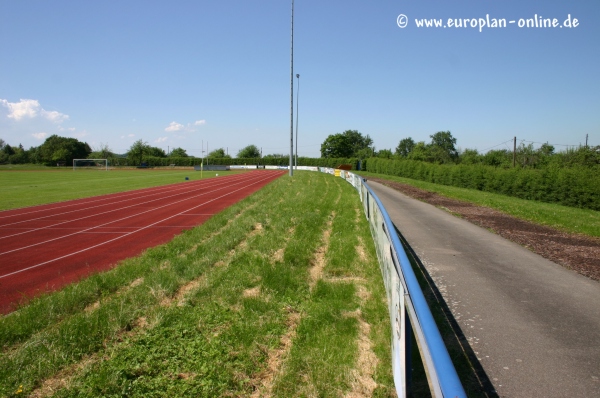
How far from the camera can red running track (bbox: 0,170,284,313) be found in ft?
25.2

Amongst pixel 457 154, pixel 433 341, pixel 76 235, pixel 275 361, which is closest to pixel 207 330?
pixel 275 361

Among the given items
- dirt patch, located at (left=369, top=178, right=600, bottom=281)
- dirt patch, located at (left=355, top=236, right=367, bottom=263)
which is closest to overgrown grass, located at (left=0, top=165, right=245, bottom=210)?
dirt patch, located at (left=355, top=236, right=367, bottom=263)

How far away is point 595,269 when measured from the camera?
23.9ft

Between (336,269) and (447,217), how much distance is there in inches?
335

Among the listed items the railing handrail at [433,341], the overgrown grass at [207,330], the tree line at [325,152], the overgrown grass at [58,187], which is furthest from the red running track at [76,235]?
the tree line at [325,152]

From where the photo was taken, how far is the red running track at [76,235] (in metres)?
7.68

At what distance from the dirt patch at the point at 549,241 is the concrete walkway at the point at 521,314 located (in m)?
0.39

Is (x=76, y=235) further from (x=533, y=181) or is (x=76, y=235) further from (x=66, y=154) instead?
(x=66, y=154)

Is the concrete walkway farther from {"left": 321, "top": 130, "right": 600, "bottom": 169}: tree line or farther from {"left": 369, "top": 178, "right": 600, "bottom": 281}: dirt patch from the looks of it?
{"left": 321, "top": 130, "right": 600, "bottom": 169}: tree line

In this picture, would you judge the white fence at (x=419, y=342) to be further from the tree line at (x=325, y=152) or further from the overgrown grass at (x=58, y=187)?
the tree line at (x=325, y=152)

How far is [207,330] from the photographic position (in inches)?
178

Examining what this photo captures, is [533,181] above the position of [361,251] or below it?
above

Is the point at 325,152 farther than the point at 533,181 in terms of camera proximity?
Yes

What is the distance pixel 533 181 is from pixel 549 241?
1629cm
